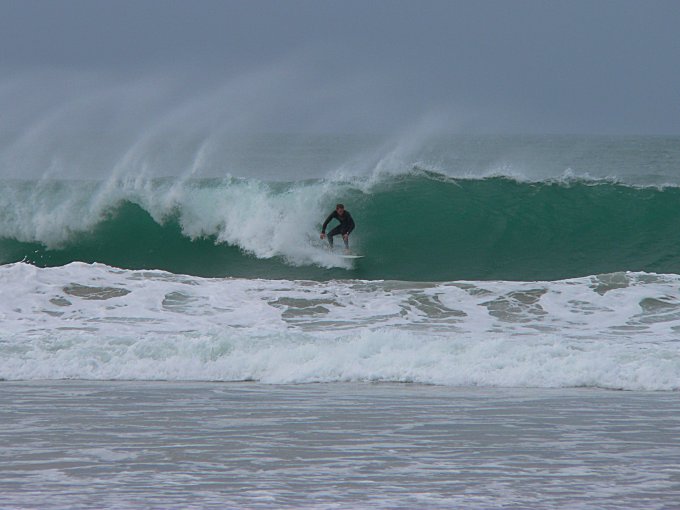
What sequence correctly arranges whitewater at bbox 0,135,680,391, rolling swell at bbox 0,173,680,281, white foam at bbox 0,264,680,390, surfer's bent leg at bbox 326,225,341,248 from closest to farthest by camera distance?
white foam at bbox 0,264,680,390, whitewater at bbox 0,135,680,391, surfer's bent leg at bbox 326,225,341,248, rolling swell at bbox 0,173,680,281

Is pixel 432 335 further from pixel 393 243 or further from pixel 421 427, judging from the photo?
pixel 393 243

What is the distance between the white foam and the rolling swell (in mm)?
2721

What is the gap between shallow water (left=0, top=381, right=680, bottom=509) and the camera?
15.9 feet

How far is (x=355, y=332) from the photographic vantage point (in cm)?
1080

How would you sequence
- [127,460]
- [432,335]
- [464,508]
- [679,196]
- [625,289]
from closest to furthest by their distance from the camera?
1. [464,508]
2. [127,460]
3. [432,335]
4. [625,289]
5. [679,196]

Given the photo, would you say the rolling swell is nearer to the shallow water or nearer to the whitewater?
the whitewater

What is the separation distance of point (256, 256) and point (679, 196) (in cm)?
880

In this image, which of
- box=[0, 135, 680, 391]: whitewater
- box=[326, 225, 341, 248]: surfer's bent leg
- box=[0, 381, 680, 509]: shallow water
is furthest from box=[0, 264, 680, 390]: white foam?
box=[326, 225, 341, 248]: surfer's bent leg

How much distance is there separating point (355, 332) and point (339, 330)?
313 mm

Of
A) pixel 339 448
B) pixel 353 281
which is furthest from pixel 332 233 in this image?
pixel 339 448

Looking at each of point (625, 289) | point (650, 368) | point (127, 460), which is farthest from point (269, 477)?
point (625, 289)

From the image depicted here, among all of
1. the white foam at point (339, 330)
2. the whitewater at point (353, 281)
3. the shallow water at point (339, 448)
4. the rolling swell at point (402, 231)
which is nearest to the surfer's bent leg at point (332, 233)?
the whitewater at point (353, 281)

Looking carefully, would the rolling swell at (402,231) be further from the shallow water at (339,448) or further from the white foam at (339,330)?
the shallow water at (339,448)

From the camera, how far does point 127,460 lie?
5.65 metres
